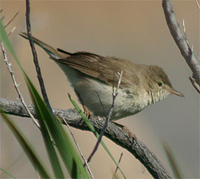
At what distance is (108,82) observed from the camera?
2.97 metres

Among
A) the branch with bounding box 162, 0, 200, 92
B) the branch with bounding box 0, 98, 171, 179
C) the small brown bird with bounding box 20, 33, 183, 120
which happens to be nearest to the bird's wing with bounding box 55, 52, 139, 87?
the small brown bird with bounding box 20, 33, 183, 120

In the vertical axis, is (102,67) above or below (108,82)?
above

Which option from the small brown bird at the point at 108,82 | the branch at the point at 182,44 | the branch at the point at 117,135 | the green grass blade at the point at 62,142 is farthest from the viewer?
the small brown bird at the point at 108,82

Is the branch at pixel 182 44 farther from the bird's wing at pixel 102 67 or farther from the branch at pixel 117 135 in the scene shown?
the bird's wing at pixel 102 67

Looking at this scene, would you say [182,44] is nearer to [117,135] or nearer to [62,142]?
[62,142]

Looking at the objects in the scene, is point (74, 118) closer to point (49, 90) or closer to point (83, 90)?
point (83, 90)

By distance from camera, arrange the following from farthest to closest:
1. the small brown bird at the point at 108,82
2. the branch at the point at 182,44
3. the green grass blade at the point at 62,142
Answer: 1. the small brown bird at the point at 108,82
2. the branch at the point at 182,44
3. the green grass blade at the point at 62,142

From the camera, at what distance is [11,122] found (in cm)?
152

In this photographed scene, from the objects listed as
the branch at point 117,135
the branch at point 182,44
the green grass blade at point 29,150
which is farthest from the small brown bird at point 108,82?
the green grass blade at point 29,150

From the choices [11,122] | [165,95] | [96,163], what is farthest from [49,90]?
[11,122]

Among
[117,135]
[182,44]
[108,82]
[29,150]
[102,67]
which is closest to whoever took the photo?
[29,150]

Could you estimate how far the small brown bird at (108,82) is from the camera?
2.89 m

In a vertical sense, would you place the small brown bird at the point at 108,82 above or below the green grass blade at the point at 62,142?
above

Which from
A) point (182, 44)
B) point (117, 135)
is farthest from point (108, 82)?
point (182, 44)
